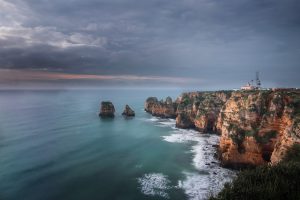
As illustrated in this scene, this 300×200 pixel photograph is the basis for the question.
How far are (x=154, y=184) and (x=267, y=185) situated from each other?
88.9 ft

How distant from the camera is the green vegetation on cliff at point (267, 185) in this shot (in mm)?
27422

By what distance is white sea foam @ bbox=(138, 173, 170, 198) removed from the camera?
158 ft

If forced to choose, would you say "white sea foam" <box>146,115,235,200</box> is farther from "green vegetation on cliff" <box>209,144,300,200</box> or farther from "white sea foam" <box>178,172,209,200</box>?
"green vegetation on cliff" <box>209,144,300,200</box>

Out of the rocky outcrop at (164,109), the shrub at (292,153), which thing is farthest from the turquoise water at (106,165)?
the rocky outcrop at (164,109)

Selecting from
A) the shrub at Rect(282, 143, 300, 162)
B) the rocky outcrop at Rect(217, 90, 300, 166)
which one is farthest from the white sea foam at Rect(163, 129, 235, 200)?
the shrub at Rect(282, 143, 300, 162)

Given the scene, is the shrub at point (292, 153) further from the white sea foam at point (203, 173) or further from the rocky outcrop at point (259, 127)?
the white sea foam at point (203, 173)

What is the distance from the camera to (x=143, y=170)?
60844 mm

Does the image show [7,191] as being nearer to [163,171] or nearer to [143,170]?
[143,170]

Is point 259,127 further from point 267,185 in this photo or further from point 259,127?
point 267,185

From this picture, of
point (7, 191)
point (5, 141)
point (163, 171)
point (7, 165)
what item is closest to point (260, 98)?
point (163, 171)

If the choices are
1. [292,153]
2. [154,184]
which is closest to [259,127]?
[292,153]

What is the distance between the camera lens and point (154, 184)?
52.0 meters

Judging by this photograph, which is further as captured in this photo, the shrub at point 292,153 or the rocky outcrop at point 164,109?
the rocky outcrop at point 164,109

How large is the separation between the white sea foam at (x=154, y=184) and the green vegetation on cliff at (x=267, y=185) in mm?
18993
